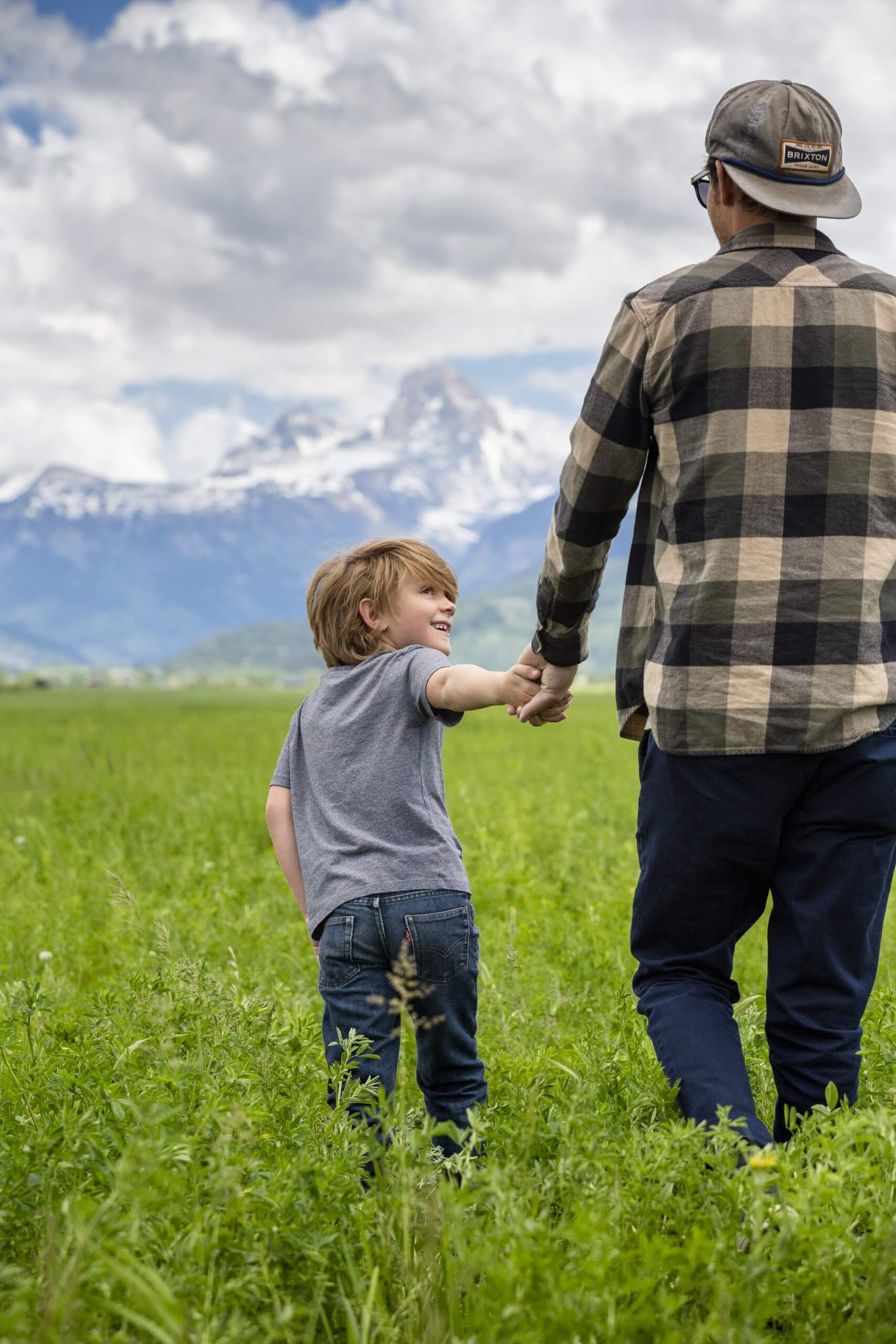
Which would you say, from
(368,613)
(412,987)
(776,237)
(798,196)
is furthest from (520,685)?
(798,196)

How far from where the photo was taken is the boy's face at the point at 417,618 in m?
3.24

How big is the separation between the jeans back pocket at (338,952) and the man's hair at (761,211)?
2060mm

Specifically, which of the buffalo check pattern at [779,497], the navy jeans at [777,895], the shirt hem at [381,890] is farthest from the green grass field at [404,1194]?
the buffalo check pattern at [779,497]

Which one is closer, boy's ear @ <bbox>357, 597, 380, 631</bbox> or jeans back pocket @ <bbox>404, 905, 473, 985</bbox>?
jeans back pocket @ <bbox>404, 905, 473, 985</bbox>

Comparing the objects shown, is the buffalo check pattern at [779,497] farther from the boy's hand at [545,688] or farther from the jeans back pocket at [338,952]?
the jeans back pocket at [338,952]

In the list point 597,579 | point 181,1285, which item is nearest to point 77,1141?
point 181,1285

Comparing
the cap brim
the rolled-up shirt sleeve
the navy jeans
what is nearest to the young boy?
the rolled-up shirt sleeve

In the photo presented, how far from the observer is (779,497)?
2.66 m

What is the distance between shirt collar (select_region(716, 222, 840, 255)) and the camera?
2.75 meters

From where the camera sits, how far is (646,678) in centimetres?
285

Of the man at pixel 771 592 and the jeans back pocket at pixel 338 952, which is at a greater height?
the man at pixel 771 592

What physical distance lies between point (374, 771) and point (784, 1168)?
1.42m

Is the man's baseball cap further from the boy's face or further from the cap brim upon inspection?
the boy's face

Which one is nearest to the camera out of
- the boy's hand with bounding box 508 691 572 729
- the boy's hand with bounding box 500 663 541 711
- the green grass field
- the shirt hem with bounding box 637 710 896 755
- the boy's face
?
the green grass field
